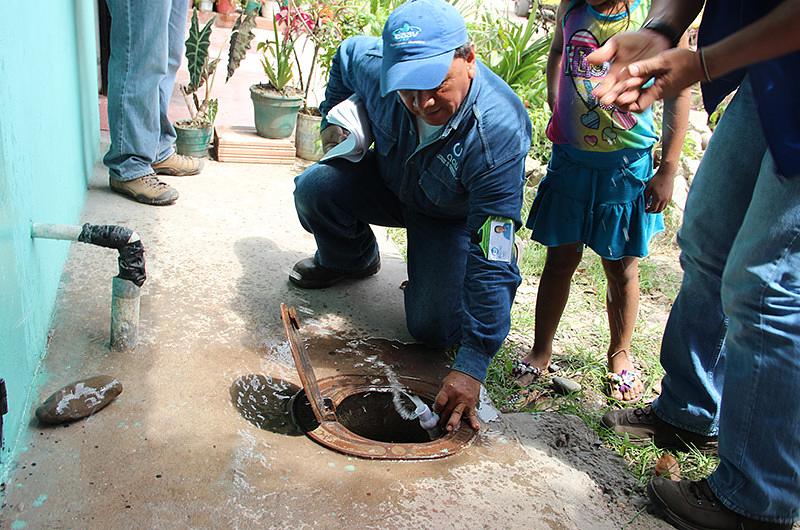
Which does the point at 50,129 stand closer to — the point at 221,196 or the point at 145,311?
the point at 145,311

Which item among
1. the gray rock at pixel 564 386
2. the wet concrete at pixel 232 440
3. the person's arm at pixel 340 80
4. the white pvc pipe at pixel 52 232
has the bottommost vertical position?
the gray rock at pixel 564 386

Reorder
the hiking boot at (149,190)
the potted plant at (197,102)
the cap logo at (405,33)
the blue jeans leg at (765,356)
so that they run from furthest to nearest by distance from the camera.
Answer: the potted plant at (197,102) → the hiking boot at (149,190) → the cap logo at (405,33) → the blue jeans leg at (765,356)

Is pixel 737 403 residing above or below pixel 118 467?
above

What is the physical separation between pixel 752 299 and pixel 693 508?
0.57 m

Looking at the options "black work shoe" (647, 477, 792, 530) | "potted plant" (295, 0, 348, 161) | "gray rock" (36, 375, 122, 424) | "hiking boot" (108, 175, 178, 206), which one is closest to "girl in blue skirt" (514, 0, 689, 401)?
"black work shoe" (647, 477, 792, 530)

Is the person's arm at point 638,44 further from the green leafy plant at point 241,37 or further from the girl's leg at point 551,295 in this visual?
the green leafy plant at point 241,37

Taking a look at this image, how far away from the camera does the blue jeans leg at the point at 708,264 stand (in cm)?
183

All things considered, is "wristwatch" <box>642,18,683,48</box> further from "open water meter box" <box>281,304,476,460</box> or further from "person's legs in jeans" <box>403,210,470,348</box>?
"open water meter box" <box>281,304,476,460</box>

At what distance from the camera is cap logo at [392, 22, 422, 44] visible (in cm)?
203

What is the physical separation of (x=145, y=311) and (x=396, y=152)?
3.52 ft

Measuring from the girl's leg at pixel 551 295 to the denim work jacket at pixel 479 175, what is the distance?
1.21ft

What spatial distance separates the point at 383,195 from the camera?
2.83 meters

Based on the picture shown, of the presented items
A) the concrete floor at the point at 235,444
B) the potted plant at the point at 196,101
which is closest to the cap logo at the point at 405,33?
the concrete floor at the point at 235,444

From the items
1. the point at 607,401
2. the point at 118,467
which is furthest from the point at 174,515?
the point at 607,401
